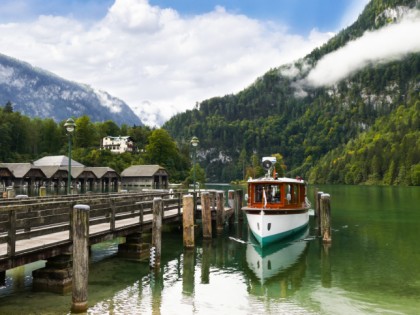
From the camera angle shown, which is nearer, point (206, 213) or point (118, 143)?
point (206, 213)

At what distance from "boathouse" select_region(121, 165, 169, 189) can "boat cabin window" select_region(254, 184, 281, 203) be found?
74.4 metres

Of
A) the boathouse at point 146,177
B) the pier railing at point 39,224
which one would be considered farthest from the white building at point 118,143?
the pier railing at point 39,224

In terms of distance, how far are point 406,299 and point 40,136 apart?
147 meters

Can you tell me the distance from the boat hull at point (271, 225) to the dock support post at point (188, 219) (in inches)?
172

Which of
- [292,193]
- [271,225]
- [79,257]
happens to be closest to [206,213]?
[271,225]

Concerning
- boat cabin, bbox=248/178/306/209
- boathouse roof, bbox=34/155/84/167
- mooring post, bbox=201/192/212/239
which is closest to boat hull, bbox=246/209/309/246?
boat cabin, bbox=248/178/306/209

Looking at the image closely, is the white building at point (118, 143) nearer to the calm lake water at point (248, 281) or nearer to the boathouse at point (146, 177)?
the boathouse at point (146, 177)

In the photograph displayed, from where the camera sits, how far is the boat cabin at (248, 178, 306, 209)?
95.9ft

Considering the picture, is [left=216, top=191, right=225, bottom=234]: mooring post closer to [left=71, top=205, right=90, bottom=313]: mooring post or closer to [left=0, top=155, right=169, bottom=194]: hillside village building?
[left=71, top=205, right=90, bottom=313]: mooring post

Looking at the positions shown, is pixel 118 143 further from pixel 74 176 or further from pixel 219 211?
pixel 219 211

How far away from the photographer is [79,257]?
13.4 m

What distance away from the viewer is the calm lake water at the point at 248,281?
49.7ft

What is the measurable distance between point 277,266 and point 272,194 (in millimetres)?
7695

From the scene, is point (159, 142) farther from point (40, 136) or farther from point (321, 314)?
point (321, 314)
